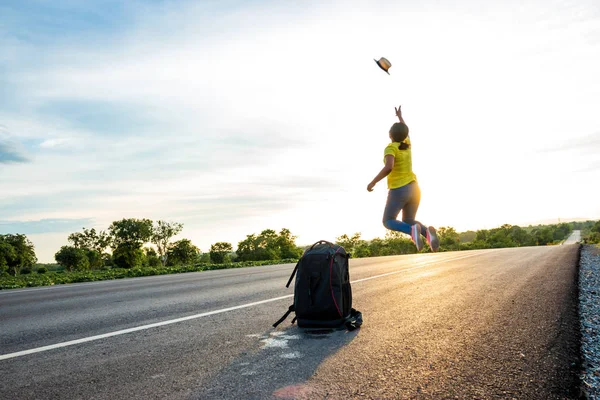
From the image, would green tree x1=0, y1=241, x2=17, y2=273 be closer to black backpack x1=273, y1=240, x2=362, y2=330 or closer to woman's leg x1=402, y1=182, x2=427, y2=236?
woman's leg x1=402, y1=182, x2=427, y2=236

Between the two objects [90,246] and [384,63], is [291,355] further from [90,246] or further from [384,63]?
[90,246]

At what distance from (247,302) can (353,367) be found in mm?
3710

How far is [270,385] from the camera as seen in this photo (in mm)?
2904

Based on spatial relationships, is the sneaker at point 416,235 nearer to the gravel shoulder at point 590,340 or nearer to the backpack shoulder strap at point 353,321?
the backpack shoulder strap at point 353,321

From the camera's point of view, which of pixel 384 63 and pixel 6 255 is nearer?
pixel 384 63

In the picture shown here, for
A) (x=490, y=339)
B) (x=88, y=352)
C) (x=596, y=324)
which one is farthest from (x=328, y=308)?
(x=596, y=324)

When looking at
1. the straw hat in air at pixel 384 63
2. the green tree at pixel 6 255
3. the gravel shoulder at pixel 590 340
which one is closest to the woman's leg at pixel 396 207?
the straw hat in air at pixel 384 63

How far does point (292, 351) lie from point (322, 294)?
967 mm

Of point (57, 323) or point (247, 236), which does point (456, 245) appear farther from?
point (57, 323)

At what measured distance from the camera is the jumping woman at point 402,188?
19.6 ft

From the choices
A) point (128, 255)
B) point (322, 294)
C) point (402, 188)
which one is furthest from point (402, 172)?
point (128, 255)

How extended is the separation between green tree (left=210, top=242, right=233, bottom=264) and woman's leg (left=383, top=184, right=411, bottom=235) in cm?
8903

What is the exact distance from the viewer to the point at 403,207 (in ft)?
21.1

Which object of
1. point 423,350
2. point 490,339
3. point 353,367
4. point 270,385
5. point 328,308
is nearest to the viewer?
point 270,385
